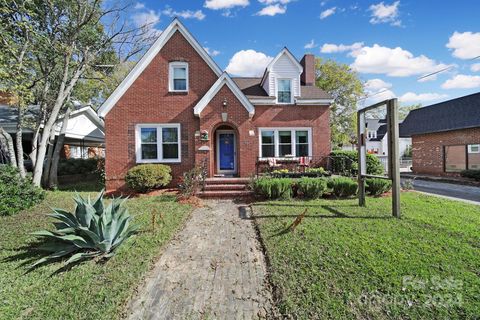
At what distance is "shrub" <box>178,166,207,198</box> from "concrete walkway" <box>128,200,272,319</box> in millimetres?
3538

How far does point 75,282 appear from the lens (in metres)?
3.69

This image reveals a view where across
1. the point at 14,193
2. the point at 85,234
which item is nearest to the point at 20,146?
the point at 14,193

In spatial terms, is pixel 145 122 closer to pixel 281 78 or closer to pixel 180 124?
pixel 180 124

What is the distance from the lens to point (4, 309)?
10.3 ft

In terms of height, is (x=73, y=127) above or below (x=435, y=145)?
above

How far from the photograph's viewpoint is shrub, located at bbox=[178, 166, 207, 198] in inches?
371

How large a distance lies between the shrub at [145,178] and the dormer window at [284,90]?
763 cm

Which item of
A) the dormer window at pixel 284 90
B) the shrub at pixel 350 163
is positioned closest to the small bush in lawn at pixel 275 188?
the shrub at pixel 350 163

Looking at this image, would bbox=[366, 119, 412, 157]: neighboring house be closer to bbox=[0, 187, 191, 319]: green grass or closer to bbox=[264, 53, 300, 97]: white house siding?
bbox=[264, 53, 300, 97]: white house siding

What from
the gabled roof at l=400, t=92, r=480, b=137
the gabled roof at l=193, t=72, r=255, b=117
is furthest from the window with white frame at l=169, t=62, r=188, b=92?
the gabled roof at l=400, t=92, r=480, b=137

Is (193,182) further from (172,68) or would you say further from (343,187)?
(172,68)

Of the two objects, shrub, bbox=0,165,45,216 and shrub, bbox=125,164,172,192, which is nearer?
shrub, bbox=0,165,45,216

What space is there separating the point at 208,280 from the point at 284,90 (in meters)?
11.7

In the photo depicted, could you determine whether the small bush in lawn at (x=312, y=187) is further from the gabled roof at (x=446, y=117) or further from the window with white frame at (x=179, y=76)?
the gabled roof at (x=446, y=117)
